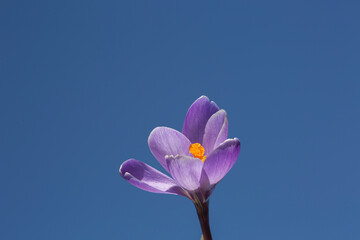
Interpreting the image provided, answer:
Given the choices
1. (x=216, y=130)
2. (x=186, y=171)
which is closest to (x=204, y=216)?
(x=186, y=171)

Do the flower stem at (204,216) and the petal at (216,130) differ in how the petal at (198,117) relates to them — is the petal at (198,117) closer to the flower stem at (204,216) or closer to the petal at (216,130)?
the petal at (216,130)

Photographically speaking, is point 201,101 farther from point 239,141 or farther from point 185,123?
point 239,141

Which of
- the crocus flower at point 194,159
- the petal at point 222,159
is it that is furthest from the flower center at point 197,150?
the petal at point 222,159

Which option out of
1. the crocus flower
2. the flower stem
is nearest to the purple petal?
the crocus flower

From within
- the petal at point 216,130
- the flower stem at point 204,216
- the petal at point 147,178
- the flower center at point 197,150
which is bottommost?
the flower stem at point 204,216

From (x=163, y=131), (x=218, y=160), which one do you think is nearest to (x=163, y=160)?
(x=163, y=131)

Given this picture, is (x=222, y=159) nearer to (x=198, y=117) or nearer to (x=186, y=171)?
(x=186, y=171)
